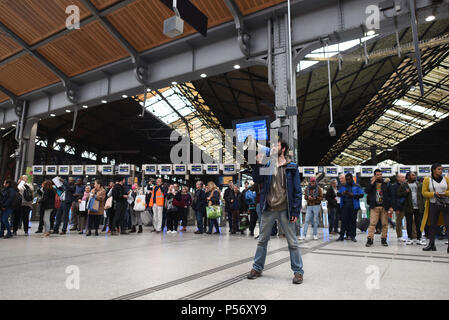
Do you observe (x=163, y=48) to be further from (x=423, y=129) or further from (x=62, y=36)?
(x=423, y=129)

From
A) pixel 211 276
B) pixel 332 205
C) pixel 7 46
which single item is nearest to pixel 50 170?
pixel 7 46

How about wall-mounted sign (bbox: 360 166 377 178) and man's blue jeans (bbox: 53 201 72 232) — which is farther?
wall-mounted sign (bbox: 360 166 377 178)

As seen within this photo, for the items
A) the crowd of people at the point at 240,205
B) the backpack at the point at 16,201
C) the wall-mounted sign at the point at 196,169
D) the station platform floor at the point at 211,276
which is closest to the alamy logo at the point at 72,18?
the crowd of people at the point at 240,205

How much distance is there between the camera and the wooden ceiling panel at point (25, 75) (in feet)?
46.5

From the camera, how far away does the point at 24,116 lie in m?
17.0

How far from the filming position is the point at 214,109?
2289 cm

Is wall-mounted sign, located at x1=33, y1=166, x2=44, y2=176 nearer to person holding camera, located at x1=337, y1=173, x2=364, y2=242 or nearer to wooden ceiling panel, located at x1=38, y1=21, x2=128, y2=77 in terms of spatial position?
wooden ceiling panel, located at x1=38, y1=21, x2=128, y2=77

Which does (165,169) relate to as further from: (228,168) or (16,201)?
(16,201)

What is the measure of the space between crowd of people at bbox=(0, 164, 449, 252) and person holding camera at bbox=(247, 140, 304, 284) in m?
2.17

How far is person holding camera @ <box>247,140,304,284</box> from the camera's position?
380 cm

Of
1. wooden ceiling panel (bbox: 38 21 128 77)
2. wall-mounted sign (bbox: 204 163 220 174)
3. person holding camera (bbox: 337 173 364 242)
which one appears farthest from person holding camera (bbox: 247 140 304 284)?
wall-mounted sign (bbox: 204 163 220 174)

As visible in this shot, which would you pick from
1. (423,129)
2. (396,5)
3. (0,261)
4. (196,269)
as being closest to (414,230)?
(396,5)

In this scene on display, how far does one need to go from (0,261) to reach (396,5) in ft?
34.3

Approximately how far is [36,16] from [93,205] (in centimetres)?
783
